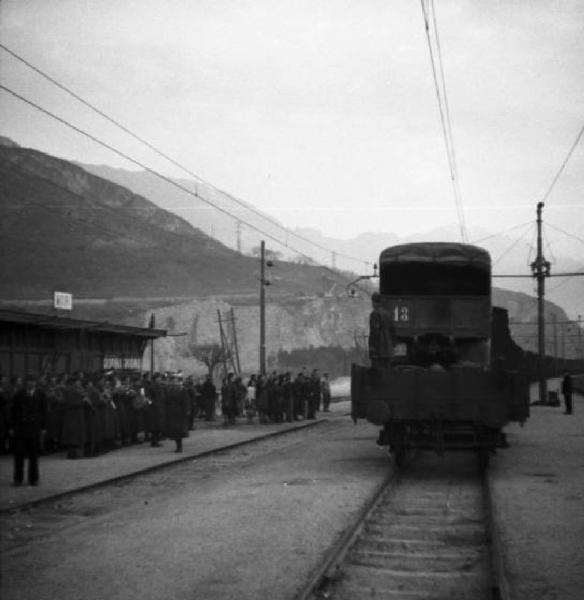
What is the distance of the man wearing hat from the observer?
526 inches

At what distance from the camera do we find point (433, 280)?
16.5 meters

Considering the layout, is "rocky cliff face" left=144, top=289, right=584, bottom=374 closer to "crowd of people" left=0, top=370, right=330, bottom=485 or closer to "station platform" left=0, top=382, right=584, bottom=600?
"crowd of people" left=0, top=370, right=330, bottom=485

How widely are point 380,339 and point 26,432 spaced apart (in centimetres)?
627

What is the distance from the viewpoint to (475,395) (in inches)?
562

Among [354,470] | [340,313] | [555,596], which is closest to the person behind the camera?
[555,596]

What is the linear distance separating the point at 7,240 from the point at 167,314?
33.7 metres

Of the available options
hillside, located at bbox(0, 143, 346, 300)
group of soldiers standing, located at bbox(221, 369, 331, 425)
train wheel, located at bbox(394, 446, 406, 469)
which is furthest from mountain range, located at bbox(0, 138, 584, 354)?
train wheel, located at bbox(394, 446, 406, 469)

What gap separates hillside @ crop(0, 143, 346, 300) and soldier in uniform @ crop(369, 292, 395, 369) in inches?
3730

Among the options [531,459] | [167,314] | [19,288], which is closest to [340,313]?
[167,314]

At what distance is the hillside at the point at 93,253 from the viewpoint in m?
118

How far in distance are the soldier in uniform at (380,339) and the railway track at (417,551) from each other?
8.15 ft

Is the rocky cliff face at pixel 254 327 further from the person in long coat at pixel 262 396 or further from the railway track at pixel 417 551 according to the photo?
A: the railway track at pixel 417 551

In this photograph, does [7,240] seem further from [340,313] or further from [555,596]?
[555,596]

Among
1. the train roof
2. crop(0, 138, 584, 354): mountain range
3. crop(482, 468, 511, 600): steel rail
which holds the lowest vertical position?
crop(482, 468, 511, 600): steel rail
